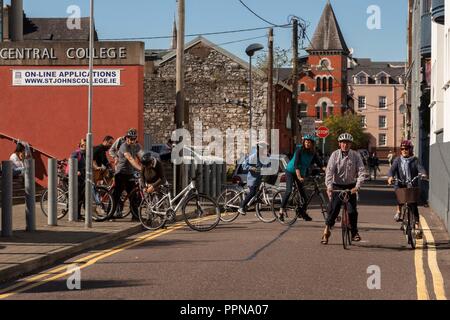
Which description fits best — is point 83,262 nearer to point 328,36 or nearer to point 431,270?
point 431,270

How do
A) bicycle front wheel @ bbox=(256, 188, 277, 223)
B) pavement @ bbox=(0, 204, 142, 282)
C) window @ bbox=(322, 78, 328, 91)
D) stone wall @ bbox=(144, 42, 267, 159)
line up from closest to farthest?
1. pavement @ bbox=(0, 204, 142, 282)
2. bicycle front wheel @ bbox=(256, 188, 277, 223)
3. stone wall @ bbox=(144, 42, 267, 159)
4. window @ bbox=(322, 78, 328, 91)

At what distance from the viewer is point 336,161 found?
13.5 metres

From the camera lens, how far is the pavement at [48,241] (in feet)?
36.2

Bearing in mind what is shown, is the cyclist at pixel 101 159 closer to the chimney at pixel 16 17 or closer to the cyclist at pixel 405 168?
the cyclist at pixel 405 168

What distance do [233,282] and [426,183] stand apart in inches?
816

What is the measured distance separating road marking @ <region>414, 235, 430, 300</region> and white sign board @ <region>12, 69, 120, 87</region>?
611 inches

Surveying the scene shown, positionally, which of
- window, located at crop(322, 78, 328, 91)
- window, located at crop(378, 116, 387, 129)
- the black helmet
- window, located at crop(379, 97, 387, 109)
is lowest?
the black helmet

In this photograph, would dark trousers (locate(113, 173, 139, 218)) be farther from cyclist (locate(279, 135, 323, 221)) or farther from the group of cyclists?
cyclist (locate(279, 135, 323, 221))

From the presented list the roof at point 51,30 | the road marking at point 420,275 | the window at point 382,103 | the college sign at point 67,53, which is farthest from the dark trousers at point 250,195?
the window at point 382,103

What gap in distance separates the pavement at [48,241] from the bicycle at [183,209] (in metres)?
0.34

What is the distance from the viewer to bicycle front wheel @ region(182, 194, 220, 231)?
16250 millimetres

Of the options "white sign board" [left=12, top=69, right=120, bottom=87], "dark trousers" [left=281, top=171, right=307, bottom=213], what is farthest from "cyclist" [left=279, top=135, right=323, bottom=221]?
"white sign board" [left=12, top=69, right=120, bottom=87]

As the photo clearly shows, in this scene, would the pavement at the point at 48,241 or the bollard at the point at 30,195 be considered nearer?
the pavement at the point at 48,241
